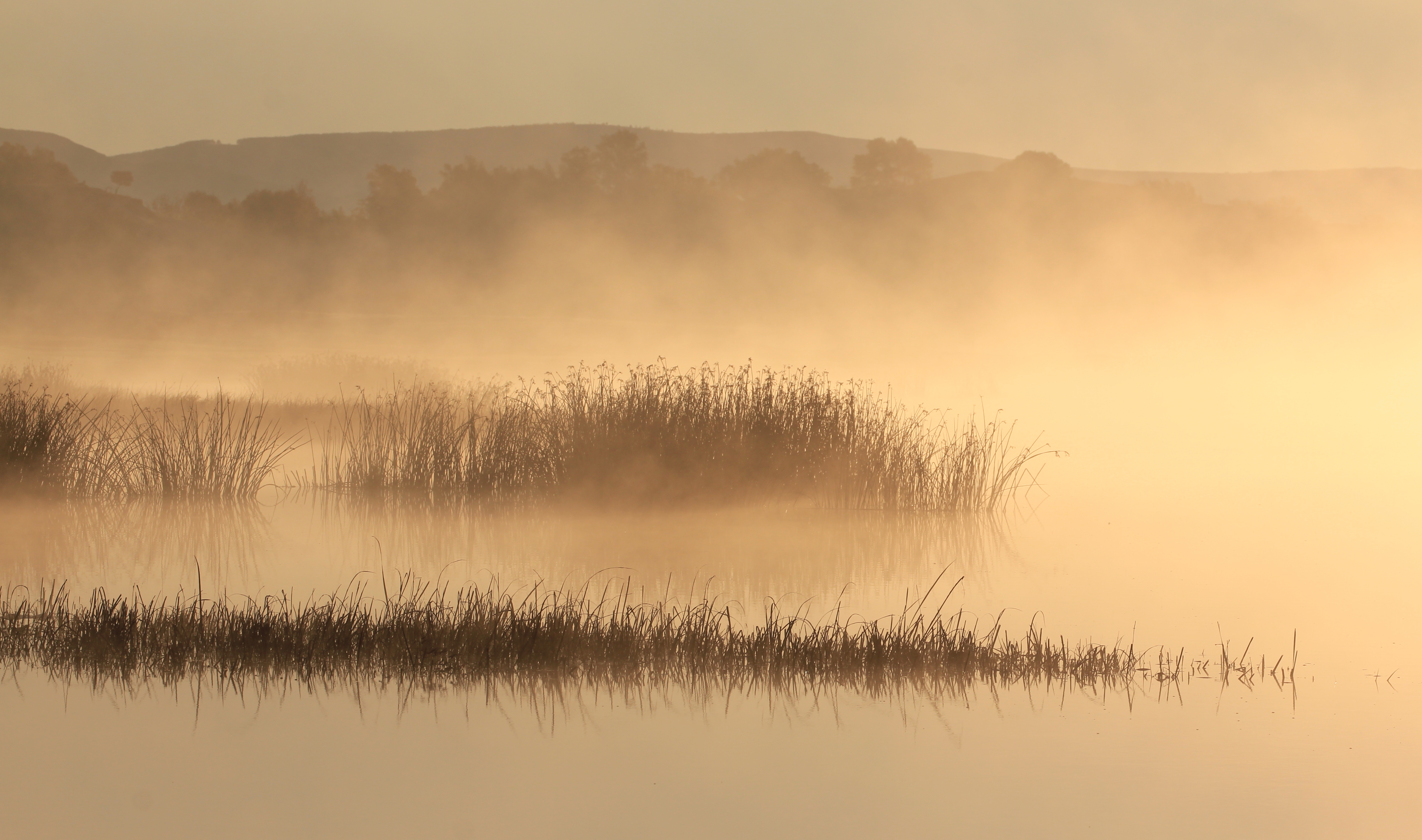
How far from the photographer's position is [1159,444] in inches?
644

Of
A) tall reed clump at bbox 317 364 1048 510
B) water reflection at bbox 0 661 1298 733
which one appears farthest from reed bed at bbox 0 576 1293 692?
tall reed clump at bbox 317 364 1048 510

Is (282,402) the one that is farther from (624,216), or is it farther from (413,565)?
(624,216)

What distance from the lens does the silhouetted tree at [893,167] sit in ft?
158

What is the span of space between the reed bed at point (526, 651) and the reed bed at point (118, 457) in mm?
4887

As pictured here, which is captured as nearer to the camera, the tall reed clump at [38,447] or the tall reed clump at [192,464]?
the tall reed clump at [38,447]

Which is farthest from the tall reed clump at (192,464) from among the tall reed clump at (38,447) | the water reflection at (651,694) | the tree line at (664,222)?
the tree line at (664,222)

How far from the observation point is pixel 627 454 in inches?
394

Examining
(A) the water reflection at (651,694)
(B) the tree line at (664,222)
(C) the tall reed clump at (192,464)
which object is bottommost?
(A) the water reflection at (651,694)

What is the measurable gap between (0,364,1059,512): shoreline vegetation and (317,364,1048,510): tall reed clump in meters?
0.01

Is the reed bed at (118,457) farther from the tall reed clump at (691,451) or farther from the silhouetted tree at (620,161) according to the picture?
the silhouetted tree at (620,161)

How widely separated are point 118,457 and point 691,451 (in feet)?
16.4

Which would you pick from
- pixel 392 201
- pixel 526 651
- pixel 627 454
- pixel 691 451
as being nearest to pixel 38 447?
pixel 627 454

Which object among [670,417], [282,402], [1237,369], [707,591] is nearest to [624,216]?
[1237,369]

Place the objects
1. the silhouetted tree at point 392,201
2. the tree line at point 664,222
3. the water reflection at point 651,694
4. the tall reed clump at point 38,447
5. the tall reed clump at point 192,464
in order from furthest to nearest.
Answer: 1. the silhouetted tree at point 392,201
2. the tree line at point 664,222
3. the tall reed clump at point 192,464
4. the tall reed clump at point 38,447
5. the water reflection at point 651,694
